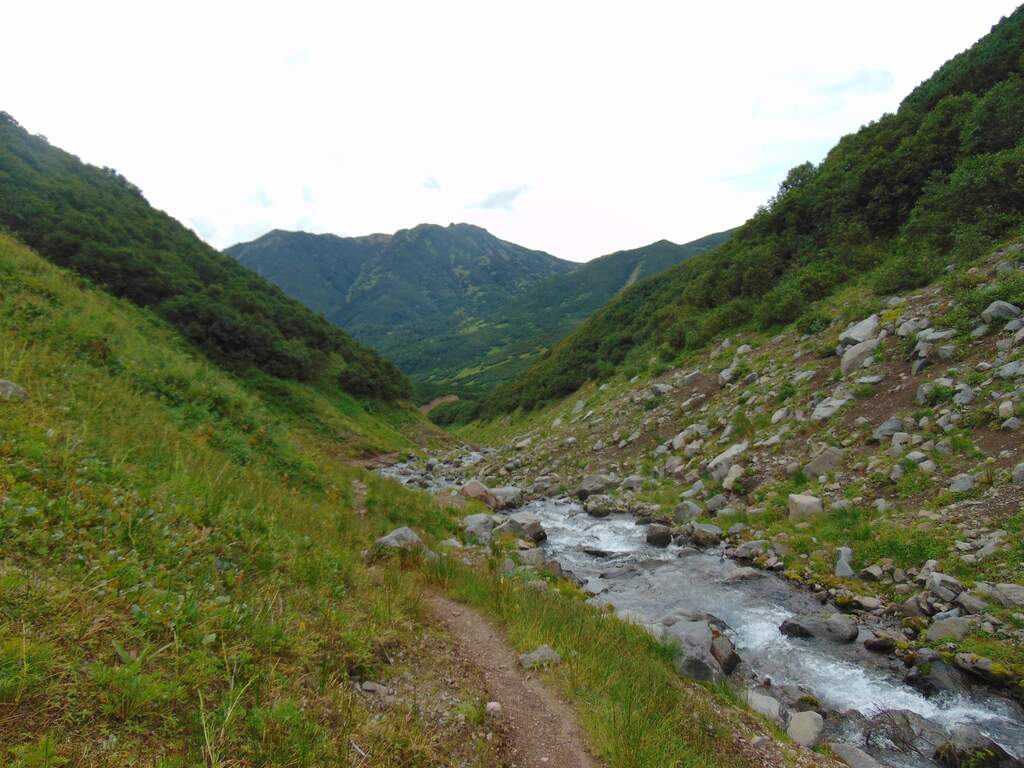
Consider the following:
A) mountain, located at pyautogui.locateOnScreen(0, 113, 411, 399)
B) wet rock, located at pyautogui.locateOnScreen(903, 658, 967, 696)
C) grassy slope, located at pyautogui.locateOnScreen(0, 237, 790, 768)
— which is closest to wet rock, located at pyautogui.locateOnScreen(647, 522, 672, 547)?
grassy slope, located at pyautogui.locateOnScreen(0, 237, 790, 768)

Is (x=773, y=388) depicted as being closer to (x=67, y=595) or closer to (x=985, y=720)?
(x=985, y=720)

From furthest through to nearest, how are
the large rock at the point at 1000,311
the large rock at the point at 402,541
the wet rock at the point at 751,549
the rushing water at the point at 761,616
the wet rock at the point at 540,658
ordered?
the large rock at the point at 1000,311
the wet rock at the point at 751,549
the large rock at the point at 402,541
the rushing water at the point at 761,616
the wet rock at the point at 540,658

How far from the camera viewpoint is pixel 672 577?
10.8 meters

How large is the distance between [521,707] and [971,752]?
16.4 feet

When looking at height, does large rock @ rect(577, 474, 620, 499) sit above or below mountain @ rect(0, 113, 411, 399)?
below

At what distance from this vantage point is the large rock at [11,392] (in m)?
5.80

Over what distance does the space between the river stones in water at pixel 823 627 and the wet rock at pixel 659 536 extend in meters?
4.39

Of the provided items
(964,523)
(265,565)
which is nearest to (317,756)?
(265,565)

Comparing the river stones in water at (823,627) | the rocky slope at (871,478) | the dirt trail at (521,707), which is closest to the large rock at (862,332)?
the rocky slope at (871,478)

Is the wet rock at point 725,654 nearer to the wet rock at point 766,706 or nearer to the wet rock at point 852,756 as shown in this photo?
the wet rock at point 766,706

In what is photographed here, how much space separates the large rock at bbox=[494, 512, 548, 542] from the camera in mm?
14133

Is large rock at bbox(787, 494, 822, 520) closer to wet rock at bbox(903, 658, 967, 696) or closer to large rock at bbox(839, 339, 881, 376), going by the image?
wet rock at bbox(903, 658, 967, 696)

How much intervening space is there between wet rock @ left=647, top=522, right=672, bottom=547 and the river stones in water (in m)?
4.39

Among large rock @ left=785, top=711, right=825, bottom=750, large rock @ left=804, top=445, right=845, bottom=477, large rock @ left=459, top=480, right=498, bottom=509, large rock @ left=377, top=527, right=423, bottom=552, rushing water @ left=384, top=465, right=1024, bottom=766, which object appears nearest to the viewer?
large rock @ left=785, top=711, right=825, bottom=750
